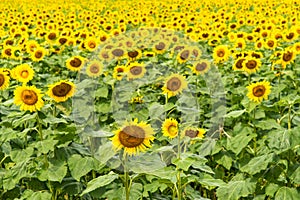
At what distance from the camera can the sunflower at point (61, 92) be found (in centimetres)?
350

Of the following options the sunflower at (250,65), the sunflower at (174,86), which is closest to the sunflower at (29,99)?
the sunflower at (174,86)

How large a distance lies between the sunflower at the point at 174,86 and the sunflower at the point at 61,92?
2.54ft

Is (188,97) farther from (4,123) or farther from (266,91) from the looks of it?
(4,123)

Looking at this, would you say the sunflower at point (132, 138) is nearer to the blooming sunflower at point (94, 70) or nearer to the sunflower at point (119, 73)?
the sunflower at point (119, 73)

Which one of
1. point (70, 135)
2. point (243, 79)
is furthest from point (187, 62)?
point (70, 135)

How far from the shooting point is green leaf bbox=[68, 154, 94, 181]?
119 inches

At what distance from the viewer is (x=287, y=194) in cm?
294

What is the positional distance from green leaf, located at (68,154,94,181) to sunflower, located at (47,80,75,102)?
0.58m

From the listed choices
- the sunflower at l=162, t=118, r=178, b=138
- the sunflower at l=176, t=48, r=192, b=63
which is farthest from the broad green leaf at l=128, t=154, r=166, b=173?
the sunflower at l=176, t=48, r=192, b=63

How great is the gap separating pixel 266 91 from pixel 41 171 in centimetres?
163

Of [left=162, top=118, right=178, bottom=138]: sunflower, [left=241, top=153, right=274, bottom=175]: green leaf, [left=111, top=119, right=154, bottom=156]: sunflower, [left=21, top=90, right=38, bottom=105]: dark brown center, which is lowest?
[left=241, top=153, right=274, bottom=175]: green leaf

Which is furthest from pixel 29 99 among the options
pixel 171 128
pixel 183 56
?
pixel 183 56

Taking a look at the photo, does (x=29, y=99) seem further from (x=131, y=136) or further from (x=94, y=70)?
(x=94, y=70)

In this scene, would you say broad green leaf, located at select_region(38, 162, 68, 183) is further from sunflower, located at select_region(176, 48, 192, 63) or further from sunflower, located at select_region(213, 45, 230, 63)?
sunflower, located at select_region(213, 45, 230, 63)
